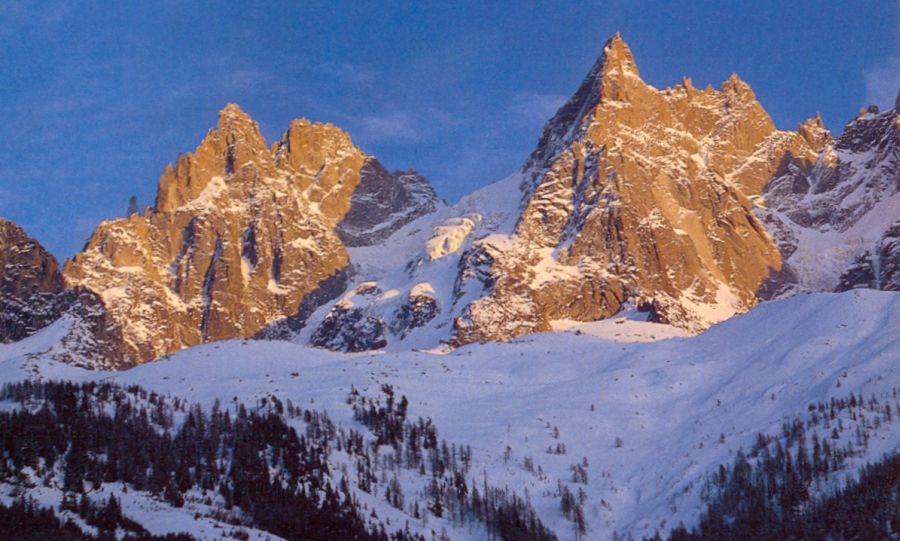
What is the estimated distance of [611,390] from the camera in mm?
125875

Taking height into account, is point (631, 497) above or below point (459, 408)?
below

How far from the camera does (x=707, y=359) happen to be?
133 metres

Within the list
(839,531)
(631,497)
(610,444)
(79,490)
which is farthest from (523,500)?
(79,490)

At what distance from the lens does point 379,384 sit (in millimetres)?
120188

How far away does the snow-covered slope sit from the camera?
99.1m

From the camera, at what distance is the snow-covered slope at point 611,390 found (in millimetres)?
99062

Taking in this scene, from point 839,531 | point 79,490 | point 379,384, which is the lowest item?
point 839,531

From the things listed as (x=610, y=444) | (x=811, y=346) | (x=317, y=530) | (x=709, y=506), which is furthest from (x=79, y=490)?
(x=811, y=346)

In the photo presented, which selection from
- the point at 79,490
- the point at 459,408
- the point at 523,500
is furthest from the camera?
the point at 459,408

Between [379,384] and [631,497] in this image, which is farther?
[379,384]

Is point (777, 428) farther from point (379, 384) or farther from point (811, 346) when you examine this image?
point (379, 384)

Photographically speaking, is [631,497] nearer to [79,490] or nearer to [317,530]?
[317,530]

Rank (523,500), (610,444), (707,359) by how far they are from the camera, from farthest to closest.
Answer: (707,359), (610,444), (523,500)

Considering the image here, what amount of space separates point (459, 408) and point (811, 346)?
32609 millimetres
